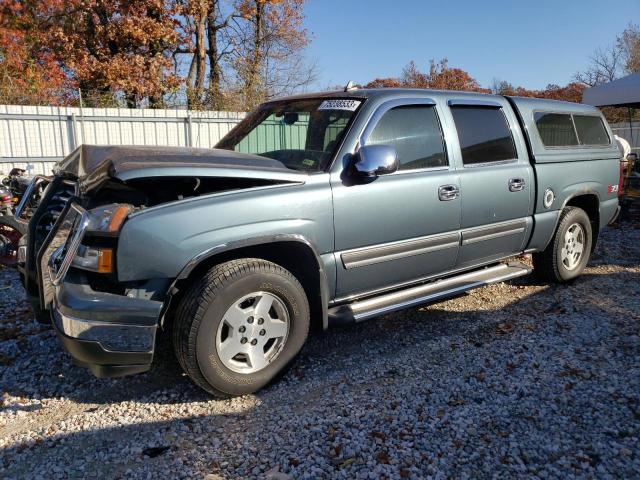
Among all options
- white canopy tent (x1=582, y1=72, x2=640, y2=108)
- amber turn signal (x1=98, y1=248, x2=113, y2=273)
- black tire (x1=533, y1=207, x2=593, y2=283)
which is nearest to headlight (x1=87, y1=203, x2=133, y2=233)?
amber turn signal (x1=98, y1=248, x2=113, y2=273)

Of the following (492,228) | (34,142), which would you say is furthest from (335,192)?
(34,142)

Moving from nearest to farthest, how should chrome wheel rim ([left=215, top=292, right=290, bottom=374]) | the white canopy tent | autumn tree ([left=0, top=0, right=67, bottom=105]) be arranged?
chrome wheel rim ([left=215, top=292, right=290, bottom=374]), the white canopy tent, autumn tree ([left=0, top=0, right=67, bottom=105])

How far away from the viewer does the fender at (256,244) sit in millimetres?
2877

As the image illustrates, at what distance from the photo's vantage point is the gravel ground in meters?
2.55

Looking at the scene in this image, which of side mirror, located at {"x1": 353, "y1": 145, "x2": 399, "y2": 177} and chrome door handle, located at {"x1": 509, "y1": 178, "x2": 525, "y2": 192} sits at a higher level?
side mirror, located at {"x1": 353, "y1": 145, "x2": 399, "y2": 177}

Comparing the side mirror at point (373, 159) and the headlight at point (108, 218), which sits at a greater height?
the side mirror at point (373, 159)

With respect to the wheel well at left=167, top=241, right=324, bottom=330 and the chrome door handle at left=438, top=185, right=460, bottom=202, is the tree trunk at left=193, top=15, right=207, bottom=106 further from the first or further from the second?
the wheel well at left=167, top=241, right=324, bottom=330

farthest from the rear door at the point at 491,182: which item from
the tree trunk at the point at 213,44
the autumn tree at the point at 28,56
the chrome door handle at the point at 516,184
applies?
the tree trunk at the point at 213,44

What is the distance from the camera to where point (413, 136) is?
3887 mm

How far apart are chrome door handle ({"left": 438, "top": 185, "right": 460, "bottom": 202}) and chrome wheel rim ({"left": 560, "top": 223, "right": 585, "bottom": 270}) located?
1.91 metres

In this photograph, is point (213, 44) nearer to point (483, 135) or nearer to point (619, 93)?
point (619, 93)

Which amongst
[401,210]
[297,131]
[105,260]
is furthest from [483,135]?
[105,260]

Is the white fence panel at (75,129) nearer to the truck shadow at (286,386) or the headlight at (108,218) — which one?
the truck shadow at (286,386)

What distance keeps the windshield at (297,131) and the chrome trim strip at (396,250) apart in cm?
65
